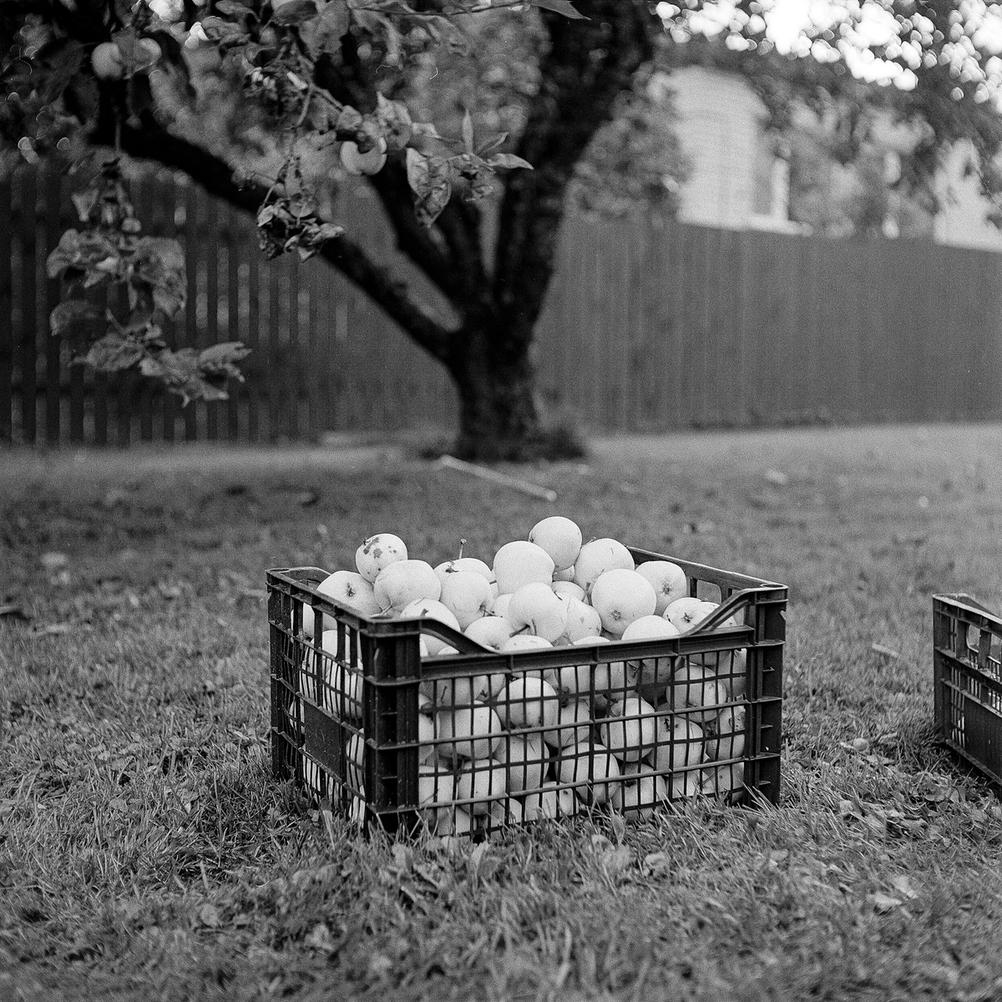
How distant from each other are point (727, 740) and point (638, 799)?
0.23m

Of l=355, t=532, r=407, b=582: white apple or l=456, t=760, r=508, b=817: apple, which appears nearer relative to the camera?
l=456, t=760, r=508, b=817: apple

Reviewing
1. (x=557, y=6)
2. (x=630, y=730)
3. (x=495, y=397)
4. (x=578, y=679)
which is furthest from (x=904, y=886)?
(x=495, y=397)

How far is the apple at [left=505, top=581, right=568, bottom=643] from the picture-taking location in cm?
244

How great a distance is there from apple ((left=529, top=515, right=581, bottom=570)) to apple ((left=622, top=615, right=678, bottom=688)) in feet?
1.06

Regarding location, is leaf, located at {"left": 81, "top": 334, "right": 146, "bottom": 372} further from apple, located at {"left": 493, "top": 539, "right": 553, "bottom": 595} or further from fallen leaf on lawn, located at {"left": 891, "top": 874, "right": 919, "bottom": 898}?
fallen leaf on lawn, located at {"left": 891, "top": 874, "right": 919, "bottom": 898}

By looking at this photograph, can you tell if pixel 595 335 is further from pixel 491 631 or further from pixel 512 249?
pixel 491 631

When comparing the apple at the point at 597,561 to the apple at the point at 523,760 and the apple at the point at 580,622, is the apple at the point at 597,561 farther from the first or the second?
the apple at the point at 523,760

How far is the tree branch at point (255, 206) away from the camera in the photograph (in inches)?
279

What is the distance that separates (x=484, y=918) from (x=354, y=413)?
9.59 m

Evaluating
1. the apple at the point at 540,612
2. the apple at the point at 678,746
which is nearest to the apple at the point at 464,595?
the apple at the point at 540,612

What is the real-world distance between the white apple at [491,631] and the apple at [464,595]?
0.20 feet

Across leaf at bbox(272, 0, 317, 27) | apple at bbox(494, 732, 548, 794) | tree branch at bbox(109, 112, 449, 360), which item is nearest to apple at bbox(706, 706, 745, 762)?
apple at bbox(494, 732, 548, 794)

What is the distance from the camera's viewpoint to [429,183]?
2.84m

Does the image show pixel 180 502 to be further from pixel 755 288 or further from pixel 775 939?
pixel 755 288
